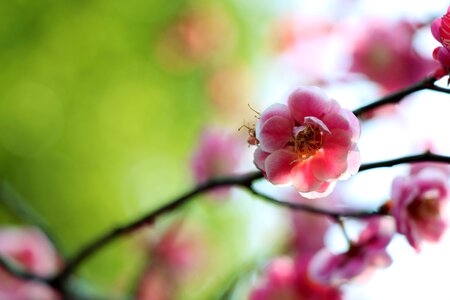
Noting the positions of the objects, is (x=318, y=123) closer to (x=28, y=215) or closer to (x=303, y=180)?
(x=303, y=180)

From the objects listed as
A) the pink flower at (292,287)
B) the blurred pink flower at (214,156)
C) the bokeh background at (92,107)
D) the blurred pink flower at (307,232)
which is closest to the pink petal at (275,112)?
the pink flower at (292,287)

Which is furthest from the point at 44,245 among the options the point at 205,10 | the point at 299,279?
the point at 205,10

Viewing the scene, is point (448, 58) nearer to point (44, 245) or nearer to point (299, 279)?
point (299, 279)

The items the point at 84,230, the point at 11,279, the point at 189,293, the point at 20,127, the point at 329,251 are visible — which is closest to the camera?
the point at 329,251

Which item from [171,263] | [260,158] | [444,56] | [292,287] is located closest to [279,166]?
[260,158]

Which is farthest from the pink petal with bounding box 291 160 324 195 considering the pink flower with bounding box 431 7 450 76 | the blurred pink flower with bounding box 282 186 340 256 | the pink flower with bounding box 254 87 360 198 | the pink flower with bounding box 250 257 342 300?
the blurred pink flower with bounding box 282 186 340 256

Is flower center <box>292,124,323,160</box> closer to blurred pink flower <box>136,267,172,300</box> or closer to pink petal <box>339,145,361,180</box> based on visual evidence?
pink petal <box>339,145,361,180</box>
